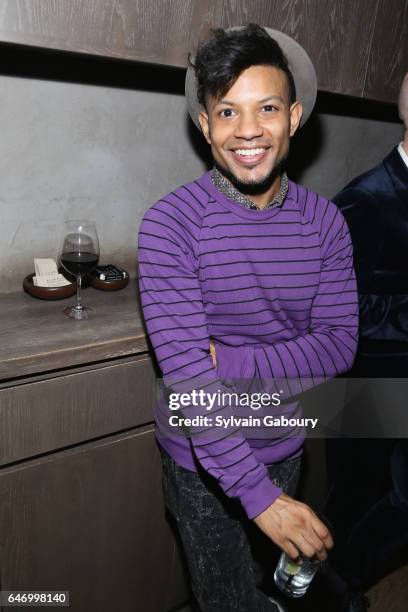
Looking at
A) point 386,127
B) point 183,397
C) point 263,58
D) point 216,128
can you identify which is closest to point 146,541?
point 183,397

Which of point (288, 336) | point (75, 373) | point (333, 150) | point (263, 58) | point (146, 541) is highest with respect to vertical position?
point (263, 58)

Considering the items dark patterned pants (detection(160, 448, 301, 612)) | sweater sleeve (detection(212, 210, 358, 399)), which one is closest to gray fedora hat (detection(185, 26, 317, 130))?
sweater sleeve (detection(212, 210, 358, 399))

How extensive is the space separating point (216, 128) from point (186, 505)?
90 centimetres

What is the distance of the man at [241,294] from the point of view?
1.16m

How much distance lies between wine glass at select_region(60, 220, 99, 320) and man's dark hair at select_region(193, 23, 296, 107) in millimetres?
530

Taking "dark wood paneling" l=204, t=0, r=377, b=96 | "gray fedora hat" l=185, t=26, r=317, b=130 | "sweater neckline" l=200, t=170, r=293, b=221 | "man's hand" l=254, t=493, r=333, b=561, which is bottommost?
"man's hand" l=254, t=493, r=333, b=561

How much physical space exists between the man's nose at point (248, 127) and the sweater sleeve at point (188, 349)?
26cm

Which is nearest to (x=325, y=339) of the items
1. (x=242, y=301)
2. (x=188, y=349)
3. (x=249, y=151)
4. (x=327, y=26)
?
(x=242, y=301)

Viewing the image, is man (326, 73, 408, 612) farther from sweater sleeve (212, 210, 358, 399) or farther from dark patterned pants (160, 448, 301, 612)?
dark patterned pants (160, 448, 301, 612)

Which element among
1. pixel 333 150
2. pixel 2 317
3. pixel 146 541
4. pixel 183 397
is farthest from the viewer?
pixel 333 150

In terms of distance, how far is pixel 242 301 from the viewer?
4.16 feet

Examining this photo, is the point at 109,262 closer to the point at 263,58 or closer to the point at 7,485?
the point at 7,485

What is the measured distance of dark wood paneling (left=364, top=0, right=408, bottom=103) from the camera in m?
1.82

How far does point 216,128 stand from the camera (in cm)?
124
